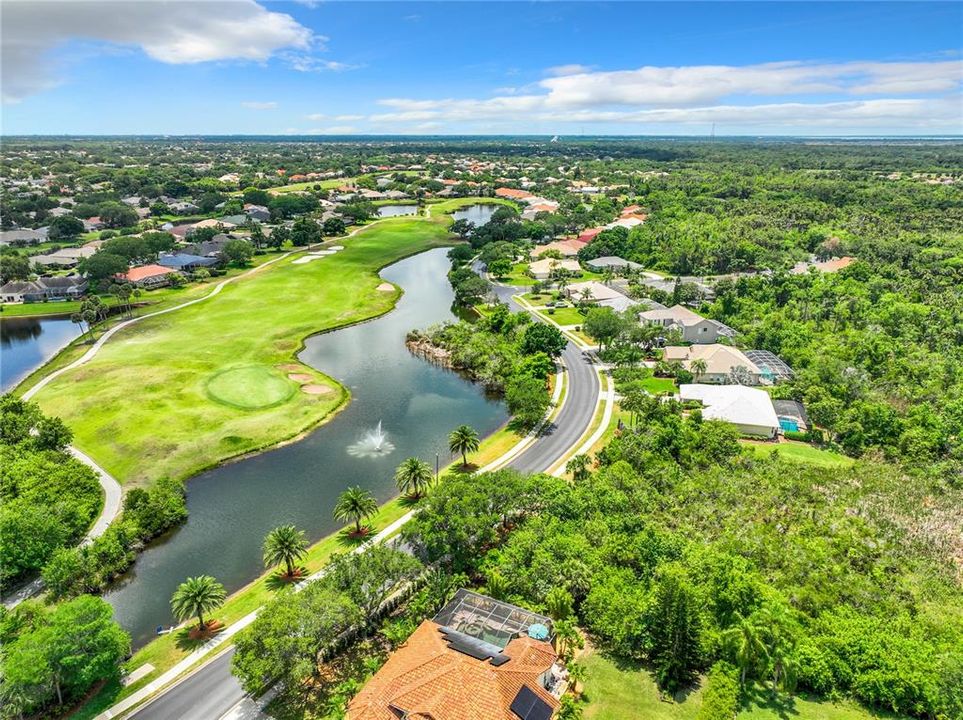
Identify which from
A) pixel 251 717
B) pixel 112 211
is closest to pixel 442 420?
pixel 251 717

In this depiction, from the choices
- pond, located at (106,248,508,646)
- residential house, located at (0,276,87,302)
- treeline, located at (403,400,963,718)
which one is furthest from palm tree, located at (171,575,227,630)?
residential house, located at (0,276,87,302)

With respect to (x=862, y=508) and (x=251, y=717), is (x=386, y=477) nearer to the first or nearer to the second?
(x=251, y=717)

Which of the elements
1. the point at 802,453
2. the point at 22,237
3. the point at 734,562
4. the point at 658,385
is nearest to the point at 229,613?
the point at 734,562

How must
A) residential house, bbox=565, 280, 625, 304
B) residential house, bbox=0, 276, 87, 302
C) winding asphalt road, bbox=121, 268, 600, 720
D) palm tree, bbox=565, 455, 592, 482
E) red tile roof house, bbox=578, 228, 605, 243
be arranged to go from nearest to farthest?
winding asphalt road, bbox=121, 268, 600, 720
palm tree, bbox=565, 455, 592, 482
residential house, bbox=565, 280, 625, 304
residential house, bbox=0, 276, 87, 302
red tile roof house, bbox=578, 228, 605, 243

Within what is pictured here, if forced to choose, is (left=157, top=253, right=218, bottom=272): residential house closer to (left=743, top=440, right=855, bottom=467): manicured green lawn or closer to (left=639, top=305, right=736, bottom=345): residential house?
(left=639, top=305, right=736, bottom=345): residential house

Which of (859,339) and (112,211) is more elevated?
(112,211)

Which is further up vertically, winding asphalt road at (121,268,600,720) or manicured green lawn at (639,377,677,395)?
manicured green lawn at (639,377,677,395)
